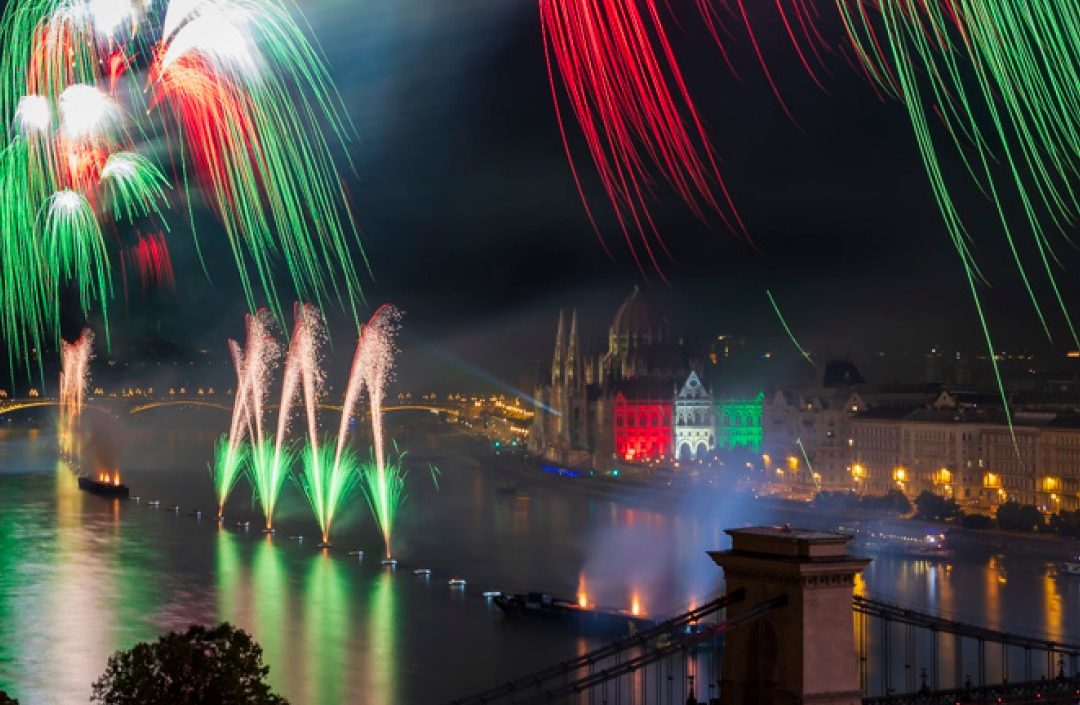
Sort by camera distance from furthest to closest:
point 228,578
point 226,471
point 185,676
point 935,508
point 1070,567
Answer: point 226,471, point 935,508, point 1070,567, point 228,578, point 185,676

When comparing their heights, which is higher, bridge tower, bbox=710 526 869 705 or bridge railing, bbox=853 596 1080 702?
bridge tower, bbox=710 526 869 705

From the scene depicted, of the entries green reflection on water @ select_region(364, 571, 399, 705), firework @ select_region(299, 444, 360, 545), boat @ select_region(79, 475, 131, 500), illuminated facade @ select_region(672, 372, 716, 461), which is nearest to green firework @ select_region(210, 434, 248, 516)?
firework @ select_region(299, 444, 360, 545)

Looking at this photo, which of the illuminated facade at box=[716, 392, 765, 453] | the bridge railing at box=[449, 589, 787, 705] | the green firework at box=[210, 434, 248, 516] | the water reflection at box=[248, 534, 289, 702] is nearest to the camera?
the bridge railing at box=[449, 589, 787, 705]

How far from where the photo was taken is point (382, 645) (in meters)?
16.3

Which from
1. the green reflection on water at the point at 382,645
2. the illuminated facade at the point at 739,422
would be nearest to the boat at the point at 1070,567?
the green reflection on water at the point at 382,645

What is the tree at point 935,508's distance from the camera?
89.0ft

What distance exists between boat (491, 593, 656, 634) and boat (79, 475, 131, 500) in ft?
55.1

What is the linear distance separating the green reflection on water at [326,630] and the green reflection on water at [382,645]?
0.23 m

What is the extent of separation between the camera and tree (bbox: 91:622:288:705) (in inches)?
304

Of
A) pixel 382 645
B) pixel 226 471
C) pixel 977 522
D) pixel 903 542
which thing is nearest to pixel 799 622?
pixel 382 645

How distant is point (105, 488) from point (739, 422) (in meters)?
19.1

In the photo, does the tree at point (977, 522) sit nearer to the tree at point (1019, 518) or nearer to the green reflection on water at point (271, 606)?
the tree at point (1019, 518)

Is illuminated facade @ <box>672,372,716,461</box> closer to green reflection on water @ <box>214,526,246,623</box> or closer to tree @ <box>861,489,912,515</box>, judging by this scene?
tree @ <box>861,489,912,515</box>

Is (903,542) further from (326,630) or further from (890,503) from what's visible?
(326,630)
